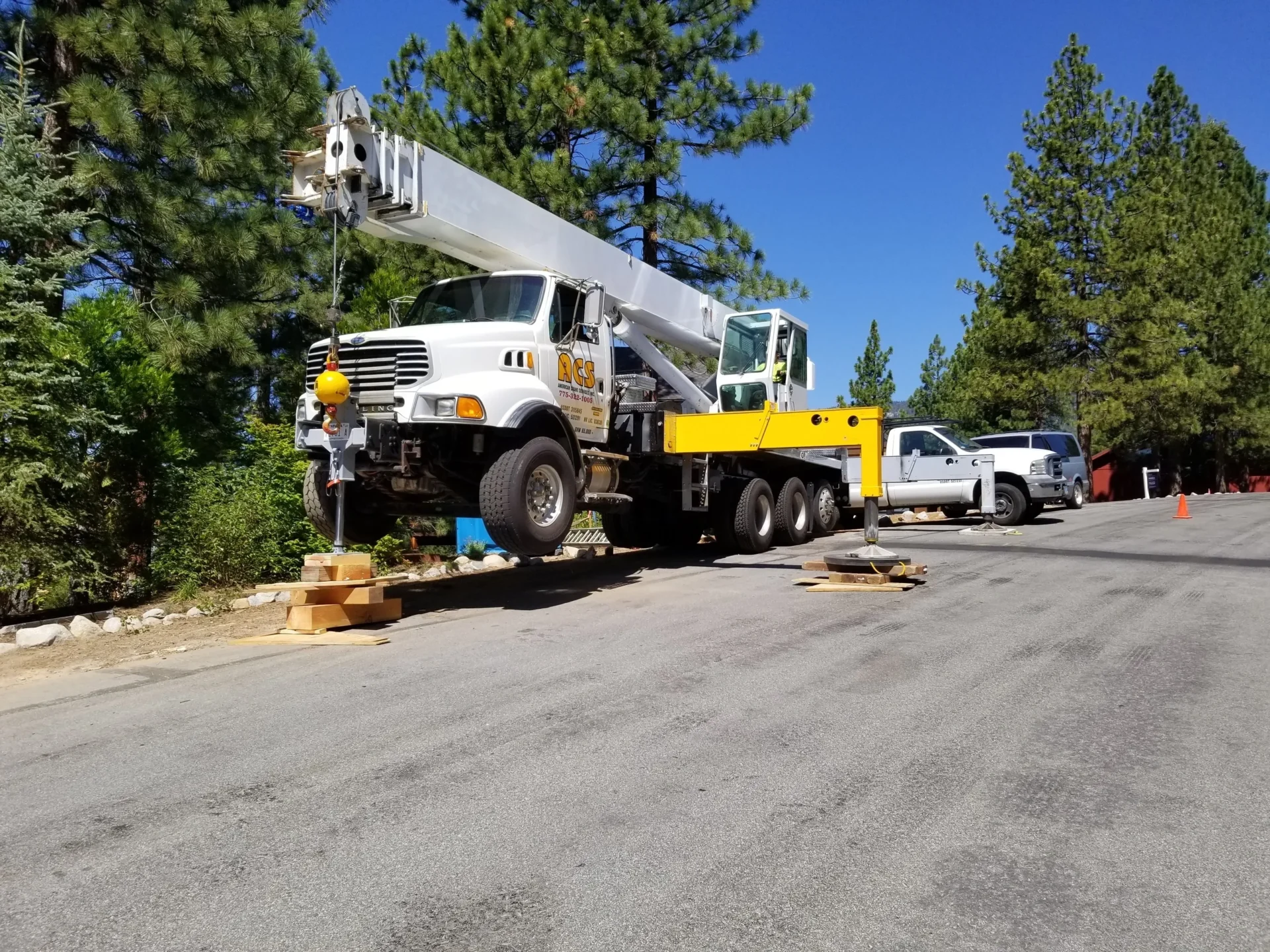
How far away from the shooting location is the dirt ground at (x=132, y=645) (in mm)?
7191

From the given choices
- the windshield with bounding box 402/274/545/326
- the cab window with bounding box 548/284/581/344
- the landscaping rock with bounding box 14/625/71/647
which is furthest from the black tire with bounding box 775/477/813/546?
the landscaping rock with bounding box 14/625/71/647

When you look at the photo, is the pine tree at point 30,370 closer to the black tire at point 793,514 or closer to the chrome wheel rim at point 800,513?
the black tire at point 793,514

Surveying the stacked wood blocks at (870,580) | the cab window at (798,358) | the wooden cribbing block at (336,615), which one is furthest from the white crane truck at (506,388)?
the cab window at (798,358)

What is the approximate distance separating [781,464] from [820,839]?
10.9 meters

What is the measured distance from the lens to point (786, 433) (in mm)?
10836

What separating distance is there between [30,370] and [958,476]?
1486 cm

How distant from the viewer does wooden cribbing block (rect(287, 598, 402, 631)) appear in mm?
7883

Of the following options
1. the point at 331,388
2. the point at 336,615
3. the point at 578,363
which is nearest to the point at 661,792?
the point at 336,615

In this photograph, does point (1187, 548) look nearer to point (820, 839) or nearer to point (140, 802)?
point (820, 839)

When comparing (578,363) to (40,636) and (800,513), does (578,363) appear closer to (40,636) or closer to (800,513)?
(40,636)

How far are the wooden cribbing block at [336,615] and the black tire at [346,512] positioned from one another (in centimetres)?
124

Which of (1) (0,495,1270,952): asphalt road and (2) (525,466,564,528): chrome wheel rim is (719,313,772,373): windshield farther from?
(1) (0,495,1270,952): asphalt road

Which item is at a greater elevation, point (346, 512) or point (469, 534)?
point (346, 512)

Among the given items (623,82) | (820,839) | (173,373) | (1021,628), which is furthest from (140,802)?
(623,82)
